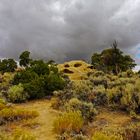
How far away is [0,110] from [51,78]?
22.5 ft

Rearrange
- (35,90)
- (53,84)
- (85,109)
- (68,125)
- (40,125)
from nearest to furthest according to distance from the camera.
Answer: (68,125) → (40,125) → (85,109) → (35,90) → (53,84)

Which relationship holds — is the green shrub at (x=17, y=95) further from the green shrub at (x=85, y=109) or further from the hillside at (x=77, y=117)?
the green shrub at (x=85, y=109)

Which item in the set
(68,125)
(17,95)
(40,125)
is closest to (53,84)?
(17,95)

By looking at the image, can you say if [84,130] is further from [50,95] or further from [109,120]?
[50,95]

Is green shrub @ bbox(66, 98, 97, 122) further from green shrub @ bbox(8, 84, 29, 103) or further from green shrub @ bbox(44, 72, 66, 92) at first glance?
green shrub @ bbox(44, 72, 66, 92)

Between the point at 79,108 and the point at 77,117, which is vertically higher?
the point at 79,108

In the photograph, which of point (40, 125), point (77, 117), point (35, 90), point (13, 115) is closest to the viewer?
point (77, 117)

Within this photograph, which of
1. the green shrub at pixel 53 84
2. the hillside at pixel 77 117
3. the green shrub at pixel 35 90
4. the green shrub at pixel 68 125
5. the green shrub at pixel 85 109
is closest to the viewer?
the hillside at pixel 77 117

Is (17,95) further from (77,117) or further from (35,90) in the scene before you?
(77,117)

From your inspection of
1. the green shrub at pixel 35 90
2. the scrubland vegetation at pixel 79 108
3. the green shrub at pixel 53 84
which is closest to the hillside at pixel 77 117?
the scrubland vegetation at pixel 79 108

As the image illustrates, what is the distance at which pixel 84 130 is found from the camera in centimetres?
1175

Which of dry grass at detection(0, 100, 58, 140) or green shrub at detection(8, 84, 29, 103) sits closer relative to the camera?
dry grass at detection(0, 100, 58, 140)

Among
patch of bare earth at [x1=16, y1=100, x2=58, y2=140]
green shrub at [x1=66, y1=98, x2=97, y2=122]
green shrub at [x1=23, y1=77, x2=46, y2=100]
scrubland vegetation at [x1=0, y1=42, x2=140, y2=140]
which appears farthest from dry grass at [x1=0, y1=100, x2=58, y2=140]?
green shrub at [x1=23, y1=77, x2=46, y2=100]

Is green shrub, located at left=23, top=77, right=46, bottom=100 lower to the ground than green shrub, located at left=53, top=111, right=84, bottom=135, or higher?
higher
